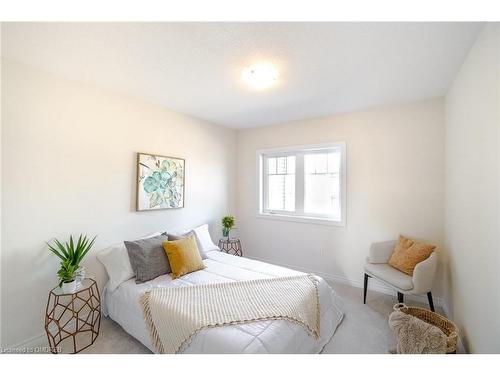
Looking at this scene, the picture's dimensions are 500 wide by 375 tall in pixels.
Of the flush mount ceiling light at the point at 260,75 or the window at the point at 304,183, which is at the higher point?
the flush mount ceiling light at the point at 260,75

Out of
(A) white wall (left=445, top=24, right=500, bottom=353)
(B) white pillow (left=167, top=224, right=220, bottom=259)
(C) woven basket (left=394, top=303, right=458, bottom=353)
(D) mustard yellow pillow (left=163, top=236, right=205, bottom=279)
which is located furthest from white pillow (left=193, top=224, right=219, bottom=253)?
(A) white wall (left=445, top=24, right=500, bottom=353)

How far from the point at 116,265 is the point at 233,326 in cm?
142

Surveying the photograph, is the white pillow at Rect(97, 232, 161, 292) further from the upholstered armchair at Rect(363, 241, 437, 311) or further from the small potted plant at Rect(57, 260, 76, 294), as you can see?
the upholstered armchair at Rect(363, 241, 437, 311)

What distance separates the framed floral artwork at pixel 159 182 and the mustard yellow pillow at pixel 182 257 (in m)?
0.65

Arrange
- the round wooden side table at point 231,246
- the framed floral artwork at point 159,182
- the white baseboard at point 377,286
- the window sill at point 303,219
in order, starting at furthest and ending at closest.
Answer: the round wooden side table at point 231,246
the window sill at point 303,219
the framed floral artwork at point 159,182
the white baseboard at point 377,286

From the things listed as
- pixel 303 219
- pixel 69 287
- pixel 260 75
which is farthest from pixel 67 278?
pixel 303 219

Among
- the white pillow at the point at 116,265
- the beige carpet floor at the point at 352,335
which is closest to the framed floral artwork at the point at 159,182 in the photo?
the white pillow at the point at 116,265

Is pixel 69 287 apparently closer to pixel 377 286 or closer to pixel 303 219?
pixel 303 219

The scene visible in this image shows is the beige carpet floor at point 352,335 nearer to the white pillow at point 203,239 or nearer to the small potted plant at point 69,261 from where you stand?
the small potted plant at point 69,261

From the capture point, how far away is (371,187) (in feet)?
9.49

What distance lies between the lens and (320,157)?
11.1 ft

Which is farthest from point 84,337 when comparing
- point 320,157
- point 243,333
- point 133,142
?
point 320,157

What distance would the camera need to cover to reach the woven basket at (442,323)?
60.5 inches

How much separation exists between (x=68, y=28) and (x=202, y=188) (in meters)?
2.32
